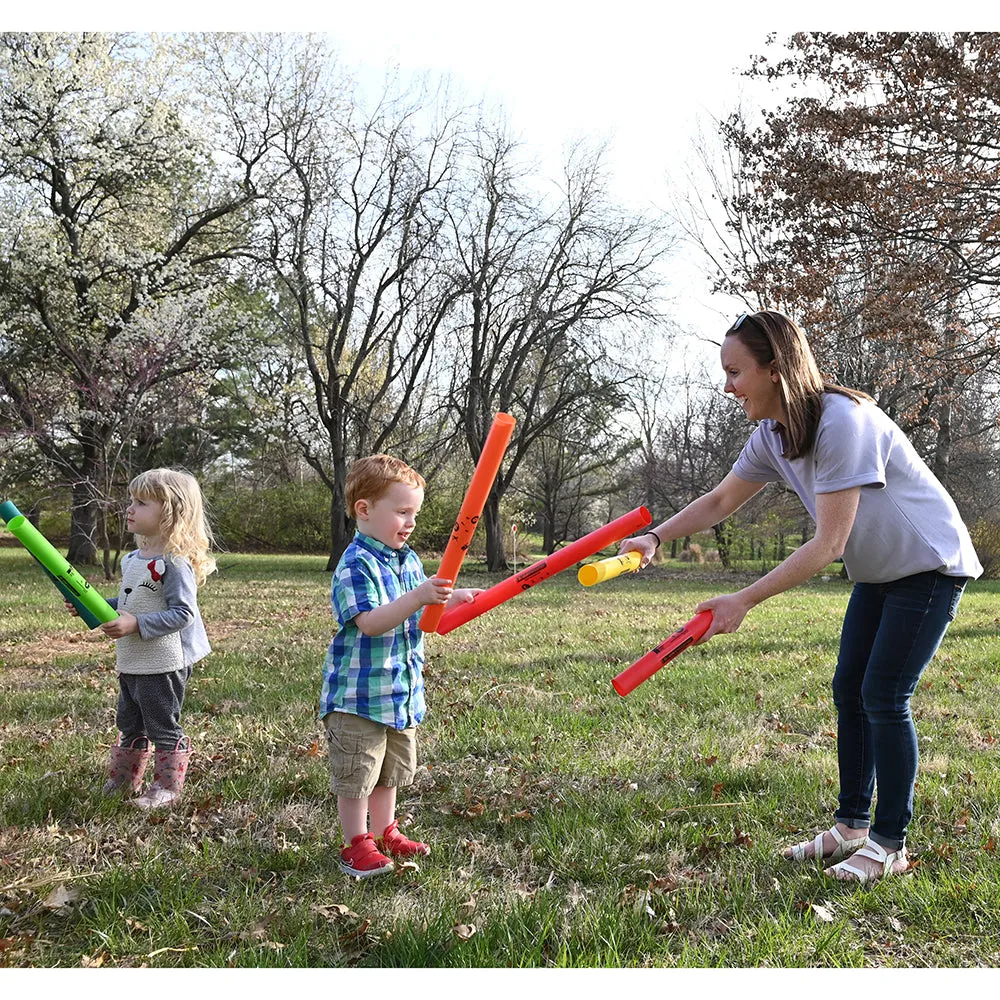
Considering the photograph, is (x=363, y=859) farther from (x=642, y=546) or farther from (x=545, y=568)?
(x=642, y=546)

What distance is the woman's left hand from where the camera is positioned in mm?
3070

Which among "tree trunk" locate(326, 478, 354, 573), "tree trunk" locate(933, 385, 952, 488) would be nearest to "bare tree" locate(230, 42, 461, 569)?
"tree trunk" locate(326, 478, 354, 573)

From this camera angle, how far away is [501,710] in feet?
18.8

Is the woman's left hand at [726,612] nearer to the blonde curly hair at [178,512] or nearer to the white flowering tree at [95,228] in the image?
the blonde curly hair at [178,512]

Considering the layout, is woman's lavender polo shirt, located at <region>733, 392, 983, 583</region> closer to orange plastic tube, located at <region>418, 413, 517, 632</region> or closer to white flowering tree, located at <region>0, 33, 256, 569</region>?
orange plastic tube, located at <region>418, 413, 517, 632</region>

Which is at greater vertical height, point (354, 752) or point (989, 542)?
point (354, 752)

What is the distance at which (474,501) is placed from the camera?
2.88 meters

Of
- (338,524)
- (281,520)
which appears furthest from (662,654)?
(281,520)

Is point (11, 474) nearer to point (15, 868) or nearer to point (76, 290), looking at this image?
point (76, 290)

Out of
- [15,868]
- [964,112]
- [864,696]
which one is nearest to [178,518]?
[15,868]

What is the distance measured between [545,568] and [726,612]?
64cm

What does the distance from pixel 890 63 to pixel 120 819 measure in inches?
459

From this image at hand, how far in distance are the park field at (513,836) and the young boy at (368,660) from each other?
28cm

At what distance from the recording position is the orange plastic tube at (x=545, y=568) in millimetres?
3062
